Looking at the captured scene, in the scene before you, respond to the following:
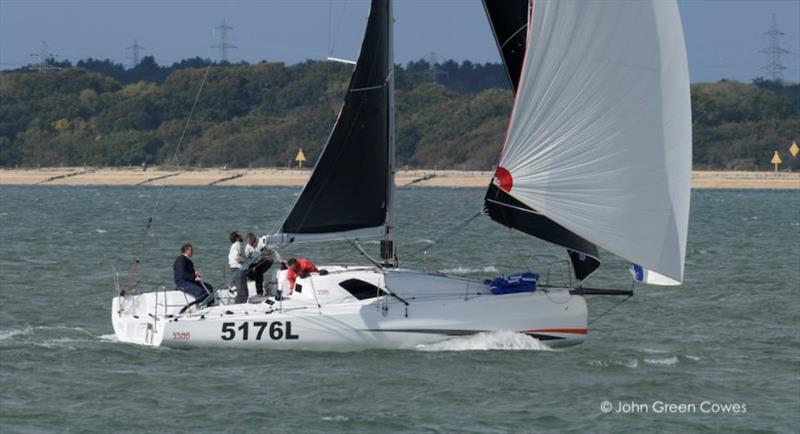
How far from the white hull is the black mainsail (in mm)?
886

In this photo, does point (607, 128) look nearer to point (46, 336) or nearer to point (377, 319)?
point (377, 319)

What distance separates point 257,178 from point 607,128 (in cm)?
8382

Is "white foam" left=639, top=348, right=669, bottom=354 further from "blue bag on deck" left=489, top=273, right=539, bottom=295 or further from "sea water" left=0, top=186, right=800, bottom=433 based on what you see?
"blue bag on deck" left=489, top=273, right=539, bottom=295

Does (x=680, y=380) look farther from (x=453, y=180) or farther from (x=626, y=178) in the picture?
(x=453, y=180)

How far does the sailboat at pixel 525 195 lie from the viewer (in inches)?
767

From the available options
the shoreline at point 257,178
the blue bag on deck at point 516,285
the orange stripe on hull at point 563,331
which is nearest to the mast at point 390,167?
the blue bag on deck at point 516,285

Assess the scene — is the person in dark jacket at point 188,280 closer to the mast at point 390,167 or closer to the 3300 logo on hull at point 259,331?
the 3300 logo on hull at point 259,331

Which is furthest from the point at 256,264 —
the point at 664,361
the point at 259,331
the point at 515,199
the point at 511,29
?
the point at 664,361

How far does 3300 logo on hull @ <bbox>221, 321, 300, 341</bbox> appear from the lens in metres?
20.5

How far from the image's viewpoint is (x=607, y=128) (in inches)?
769

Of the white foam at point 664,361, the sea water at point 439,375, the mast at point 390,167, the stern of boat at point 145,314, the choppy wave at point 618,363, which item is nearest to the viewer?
the sea water at point 439,375

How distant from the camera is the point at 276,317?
67.3 feet

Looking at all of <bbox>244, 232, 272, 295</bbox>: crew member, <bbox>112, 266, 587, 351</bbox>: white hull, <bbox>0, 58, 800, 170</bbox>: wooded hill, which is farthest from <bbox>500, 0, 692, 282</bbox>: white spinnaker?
<bbox>0, 58, 800, 170</bbox>: wooded hill

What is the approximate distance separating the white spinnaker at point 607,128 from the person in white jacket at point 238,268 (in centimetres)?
416
